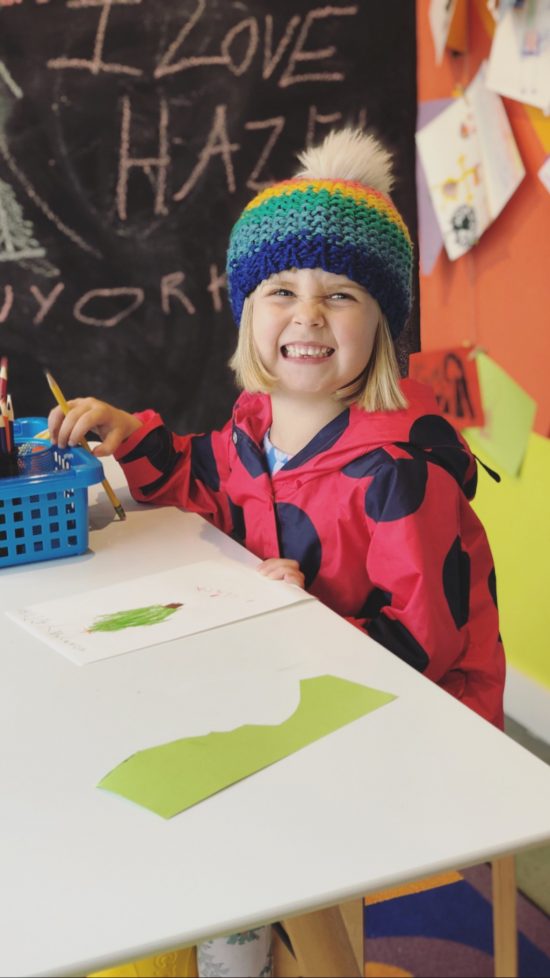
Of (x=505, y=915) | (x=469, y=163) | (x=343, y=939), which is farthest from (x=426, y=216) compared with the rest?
(x=343, y=939)

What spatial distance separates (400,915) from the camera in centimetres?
172

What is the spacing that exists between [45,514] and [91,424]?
191 mm

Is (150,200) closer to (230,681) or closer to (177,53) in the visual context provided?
(177,53)

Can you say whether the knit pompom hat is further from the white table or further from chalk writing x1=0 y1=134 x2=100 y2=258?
chalk writing x1=0 y1=134 x2=100 y2=258

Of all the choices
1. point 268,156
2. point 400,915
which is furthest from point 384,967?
point 268,156

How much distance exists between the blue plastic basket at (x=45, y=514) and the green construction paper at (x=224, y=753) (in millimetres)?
481

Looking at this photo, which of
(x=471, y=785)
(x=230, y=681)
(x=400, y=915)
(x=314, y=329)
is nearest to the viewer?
(x=471, y=785)

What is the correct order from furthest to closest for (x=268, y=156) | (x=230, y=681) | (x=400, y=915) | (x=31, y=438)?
(x=268, y=156), (x=400, y=915), (x=31, y=438), (x=230, y=681)

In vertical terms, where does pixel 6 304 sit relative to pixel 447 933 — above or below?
above

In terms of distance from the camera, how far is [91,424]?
1.38 meters

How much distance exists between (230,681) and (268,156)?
1597 millimetres

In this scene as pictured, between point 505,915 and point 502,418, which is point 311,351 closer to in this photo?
point 505,915

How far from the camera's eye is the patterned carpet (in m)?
1.60

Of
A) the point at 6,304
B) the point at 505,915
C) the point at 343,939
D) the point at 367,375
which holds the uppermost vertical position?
the point at 6,304
